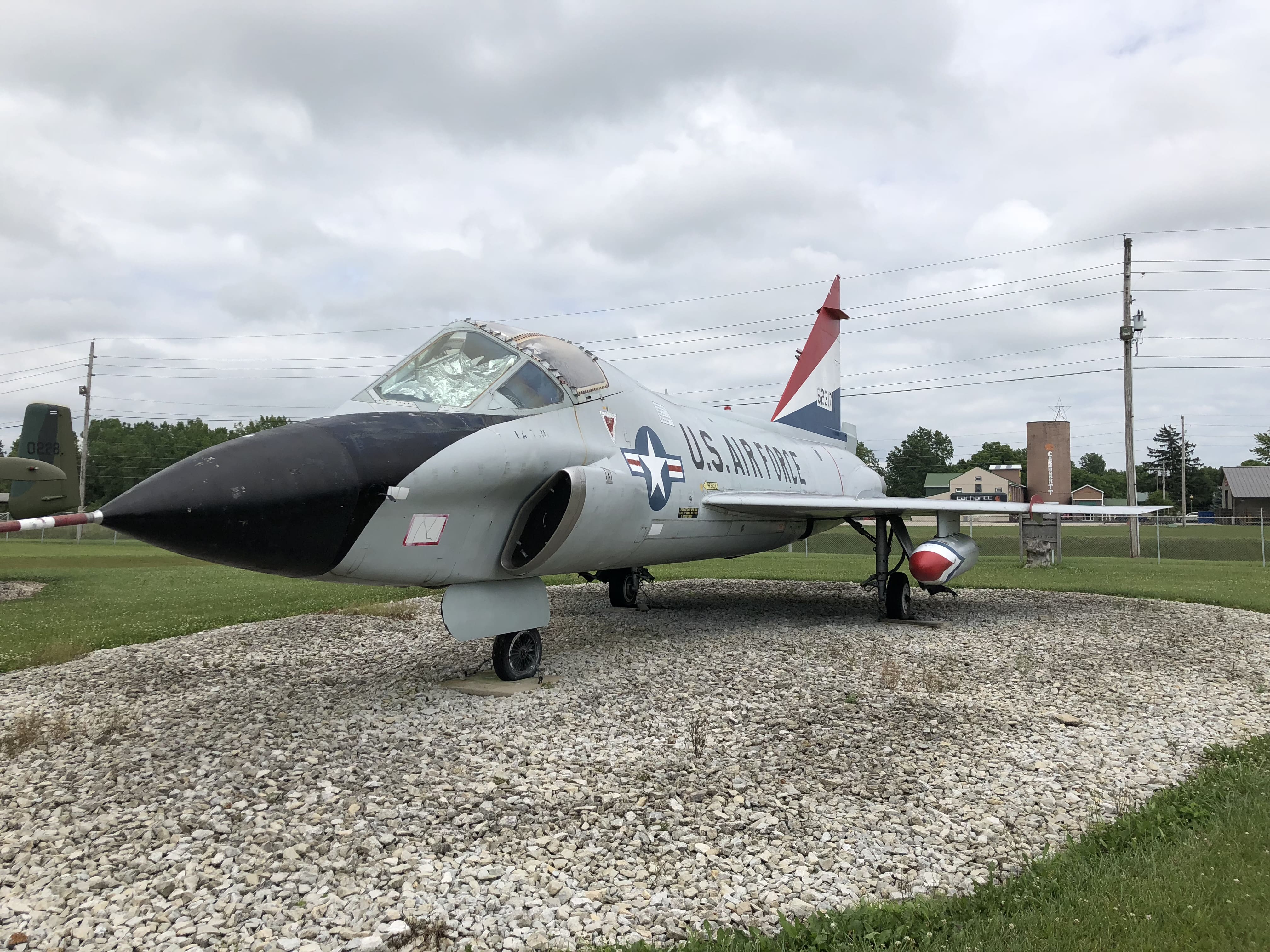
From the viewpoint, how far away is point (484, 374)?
638 centimetres

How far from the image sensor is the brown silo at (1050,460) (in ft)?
60.3

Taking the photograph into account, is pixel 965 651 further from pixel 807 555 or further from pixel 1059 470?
pixel 807 555

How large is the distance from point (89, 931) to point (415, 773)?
1.81 metres

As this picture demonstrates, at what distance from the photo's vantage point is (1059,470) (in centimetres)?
1852

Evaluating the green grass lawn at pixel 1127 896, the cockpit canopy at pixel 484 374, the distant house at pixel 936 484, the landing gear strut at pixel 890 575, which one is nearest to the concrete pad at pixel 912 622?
the landing gear strut at pixel 890 575

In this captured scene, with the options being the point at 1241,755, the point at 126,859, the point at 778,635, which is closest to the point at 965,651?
the point at 778,635

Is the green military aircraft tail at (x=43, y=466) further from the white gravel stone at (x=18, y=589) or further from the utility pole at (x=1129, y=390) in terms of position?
the utility pole at (x=1129, y=390)

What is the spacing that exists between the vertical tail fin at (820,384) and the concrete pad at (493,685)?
8.59 meters

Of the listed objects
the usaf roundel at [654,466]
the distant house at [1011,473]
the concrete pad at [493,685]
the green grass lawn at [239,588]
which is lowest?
the green grass lawn at [239,588]

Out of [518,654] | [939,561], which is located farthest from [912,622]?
[518,654]

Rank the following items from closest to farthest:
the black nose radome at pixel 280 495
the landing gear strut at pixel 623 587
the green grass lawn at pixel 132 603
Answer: the black nose radome at pixel 280 495
the green grass lawn at pixel 132 603
the landing gear strut at pixel 623 587

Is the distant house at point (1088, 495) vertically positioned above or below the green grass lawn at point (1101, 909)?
above

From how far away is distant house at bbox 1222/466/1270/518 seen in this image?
6303cm

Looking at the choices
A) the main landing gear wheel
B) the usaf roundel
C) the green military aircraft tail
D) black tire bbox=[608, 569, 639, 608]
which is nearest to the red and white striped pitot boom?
the usaf roundel
